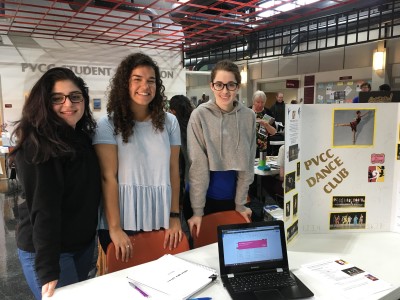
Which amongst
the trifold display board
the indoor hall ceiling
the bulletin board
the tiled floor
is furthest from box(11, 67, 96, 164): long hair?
the bulletin board

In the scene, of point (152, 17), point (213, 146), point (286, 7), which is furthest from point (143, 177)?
point (152, 17)

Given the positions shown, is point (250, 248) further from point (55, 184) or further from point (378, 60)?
point (378, 60)

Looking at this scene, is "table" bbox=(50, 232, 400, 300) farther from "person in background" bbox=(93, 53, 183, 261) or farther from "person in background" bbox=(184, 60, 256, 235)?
"person in background" bbox=(184, 60, 256, 235)

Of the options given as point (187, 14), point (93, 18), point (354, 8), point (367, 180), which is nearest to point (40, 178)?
point (367, 180)

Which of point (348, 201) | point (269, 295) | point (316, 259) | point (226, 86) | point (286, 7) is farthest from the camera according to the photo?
point (286, 7)

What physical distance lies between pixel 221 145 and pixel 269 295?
892mm

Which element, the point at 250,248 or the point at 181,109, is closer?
the point at 250,248

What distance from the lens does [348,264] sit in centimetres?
132

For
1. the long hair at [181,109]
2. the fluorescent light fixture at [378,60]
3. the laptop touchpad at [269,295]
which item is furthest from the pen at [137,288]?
the fluorescent light fixture at [378,60]

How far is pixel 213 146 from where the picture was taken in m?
1.78

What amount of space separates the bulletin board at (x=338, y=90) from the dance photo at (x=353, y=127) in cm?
589

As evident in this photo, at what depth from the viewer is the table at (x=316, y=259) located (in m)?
1.11

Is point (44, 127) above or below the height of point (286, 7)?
below

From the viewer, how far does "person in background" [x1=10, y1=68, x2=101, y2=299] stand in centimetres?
114
